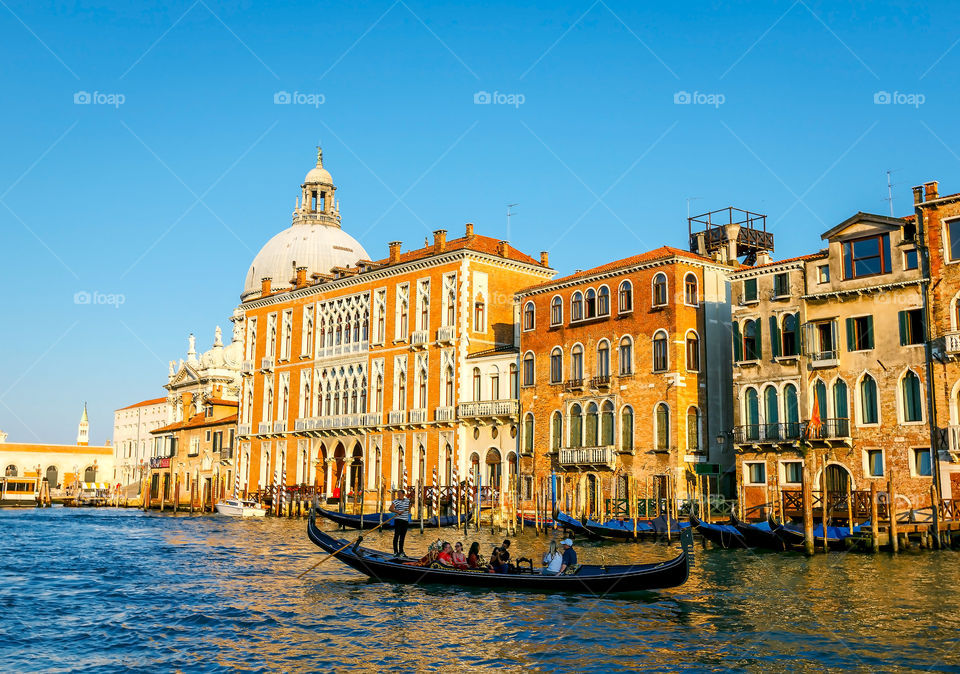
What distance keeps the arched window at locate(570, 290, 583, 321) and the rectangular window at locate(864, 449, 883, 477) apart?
12.6 meters

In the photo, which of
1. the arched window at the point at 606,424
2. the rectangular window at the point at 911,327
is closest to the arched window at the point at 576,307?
the arched window at the point at 606,424

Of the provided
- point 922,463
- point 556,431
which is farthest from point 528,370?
point 922,463

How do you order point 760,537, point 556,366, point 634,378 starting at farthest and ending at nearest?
point 556,366 < point 634,378 < point 760,537

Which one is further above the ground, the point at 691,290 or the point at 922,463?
the point at 691,290

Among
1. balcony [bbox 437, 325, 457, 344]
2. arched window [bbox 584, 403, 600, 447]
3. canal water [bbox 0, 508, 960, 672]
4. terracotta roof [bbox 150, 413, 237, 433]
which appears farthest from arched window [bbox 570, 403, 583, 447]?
terracotta roof [bbox 150, 413, 237, 433]

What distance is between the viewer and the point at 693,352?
36125 millimetres

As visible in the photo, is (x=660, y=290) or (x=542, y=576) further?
(x=660, y=290)

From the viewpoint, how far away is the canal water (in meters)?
14.3

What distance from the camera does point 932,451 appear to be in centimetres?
2889

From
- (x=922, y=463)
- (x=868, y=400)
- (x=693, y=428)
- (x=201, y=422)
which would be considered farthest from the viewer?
(x=201, y=422)

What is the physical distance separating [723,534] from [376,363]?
24.3m

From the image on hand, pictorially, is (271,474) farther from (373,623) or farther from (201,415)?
(373,623)

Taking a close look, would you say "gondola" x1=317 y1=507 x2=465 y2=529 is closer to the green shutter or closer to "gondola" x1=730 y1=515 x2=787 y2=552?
"gondola" x1=730 y1=515 x2=787 y2=552

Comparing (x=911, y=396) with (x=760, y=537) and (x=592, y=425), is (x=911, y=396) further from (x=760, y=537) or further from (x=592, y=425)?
(x=592, y=425)
